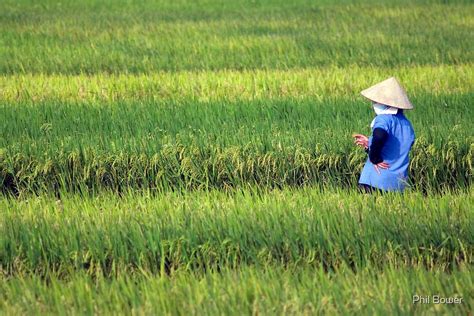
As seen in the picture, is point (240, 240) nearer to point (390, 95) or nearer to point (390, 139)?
point (390, 139)

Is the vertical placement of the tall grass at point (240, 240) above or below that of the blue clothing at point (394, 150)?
below

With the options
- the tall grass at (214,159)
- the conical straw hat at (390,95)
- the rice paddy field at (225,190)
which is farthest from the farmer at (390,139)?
the tall grass at (214,159)

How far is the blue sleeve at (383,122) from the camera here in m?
5.74

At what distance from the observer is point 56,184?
22.8 feet

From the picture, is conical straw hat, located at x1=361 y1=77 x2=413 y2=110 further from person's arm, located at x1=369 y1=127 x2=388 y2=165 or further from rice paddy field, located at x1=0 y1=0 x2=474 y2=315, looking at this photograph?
rice paddy field, located at x1=0 y1=0 x2=474 y2=315

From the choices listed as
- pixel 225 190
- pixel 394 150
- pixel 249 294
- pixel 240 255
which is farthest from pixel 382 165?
pixel 249 294

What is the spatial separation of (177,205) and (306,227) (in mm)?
881

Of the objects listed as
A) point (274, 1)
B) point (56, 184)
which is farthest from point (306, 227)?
point (274, 1)

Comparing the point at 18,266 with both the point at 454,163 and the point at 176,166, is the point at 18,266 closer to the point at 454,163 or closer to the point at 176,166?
the point at 176,166

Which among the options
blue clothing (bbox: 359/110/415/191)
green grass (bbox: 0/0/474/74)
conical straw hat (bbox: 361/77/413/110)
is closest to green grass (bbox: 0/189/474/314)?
blue clothing (bbox: 359/110/415/191)

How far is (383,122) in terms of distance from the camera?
5.75 meters

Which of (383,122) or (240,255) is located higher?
(383,122)

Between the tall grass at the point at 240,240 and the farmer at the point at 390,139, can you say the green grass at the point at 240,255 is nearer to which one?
the tall grass at the point at 240,240

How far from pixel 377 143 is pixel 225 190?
4.40 feet
